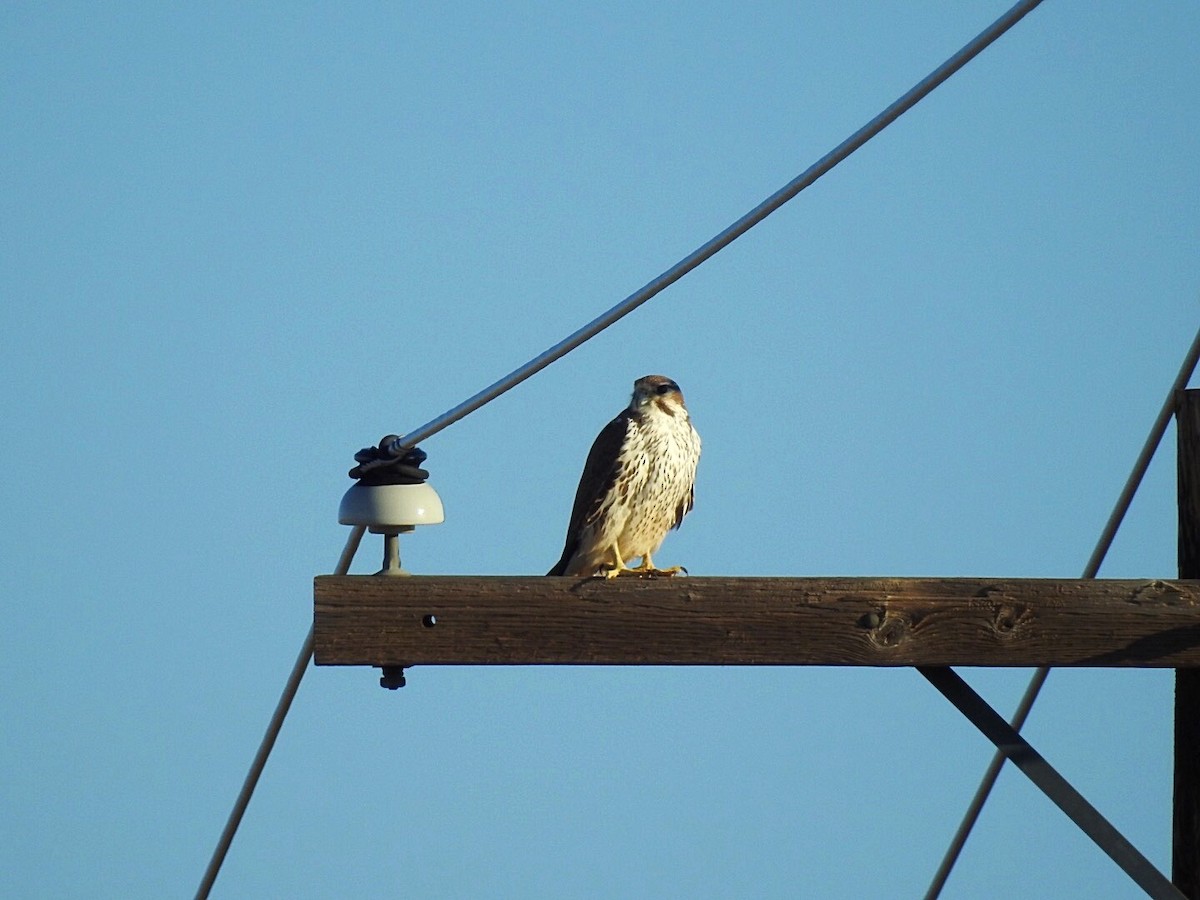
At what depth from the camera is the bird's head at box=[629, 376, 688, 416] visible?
4.92 meters

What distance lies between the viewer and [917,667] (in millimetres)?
2568

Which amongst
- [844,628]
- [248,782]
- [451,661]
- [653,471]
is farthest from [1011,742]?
[653,471]

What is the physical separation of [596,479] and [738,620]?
2.26m

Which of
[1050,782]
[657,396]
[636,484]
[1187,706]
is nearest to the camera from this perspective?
[1050,782]

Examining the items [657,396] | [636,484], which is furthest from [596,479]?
[657,396]

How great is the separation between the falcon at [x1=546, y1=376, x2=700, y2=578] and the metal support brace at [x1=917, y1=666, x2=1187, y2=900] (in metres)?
2.14

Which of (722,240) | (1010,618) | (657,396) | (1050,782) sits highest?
(657,396)

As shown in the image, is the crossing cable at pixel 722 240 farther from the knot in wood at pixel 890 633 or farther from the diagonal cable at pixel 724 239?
the knot in wood at pixel 890 633

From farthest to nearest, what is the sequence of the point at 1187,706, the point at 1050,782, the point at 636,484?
the point at 636,484 → the point at 1187,706 → the point at 1050,782

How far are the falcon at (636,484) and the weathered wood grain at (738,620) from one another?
6.74 ft

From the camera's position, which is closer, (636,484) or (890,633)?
(890,633)

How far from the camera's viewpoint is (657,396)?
492 centimetres

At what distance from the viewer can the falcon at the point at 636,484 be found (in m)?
4.75

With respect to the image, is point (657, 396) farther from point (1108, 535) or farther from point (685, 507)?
point (1108, 535)
